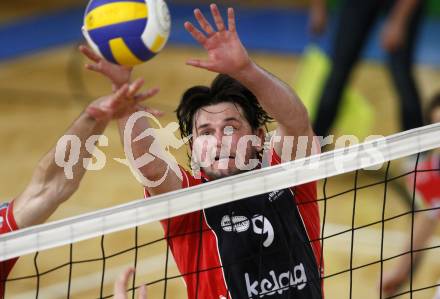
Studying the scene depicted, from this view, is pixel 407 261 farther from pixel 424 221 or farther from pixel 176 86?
pixel 176 86

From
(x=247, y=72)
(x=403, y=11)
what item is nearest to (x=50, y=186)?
(x=247, y=72)

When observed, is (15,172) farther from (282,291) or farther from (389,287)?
(282,291)

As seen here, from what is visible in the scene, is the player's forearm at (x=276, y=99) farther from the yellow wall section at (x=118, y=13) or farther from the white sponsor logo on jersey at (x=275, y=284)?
the yellow wall section at (x=118, y=13)

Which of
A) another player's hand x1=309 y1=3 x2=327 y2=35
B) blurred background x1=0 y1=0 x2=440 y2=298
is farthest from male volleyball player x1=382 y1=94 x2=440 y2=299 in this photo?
another player's hand x1=309 y1=3 x2=327 y2=35

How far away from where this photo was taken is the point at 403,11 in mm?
6227

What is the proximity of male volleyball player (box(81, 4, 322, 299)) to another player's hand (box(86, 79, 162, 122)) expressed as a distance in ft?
0.39

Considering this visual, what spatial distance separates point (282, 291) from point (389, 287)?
143 cm

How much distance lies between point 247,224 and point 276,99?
0.41 m

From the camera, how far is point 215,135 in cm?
314

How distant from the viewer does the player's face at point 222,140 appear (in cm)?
311

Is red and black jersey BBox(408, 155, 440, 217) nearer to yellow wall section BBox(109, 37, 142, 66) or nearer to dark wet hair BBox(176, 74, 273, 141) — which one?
dark wet hair BBox(176, 74, 273, 141)

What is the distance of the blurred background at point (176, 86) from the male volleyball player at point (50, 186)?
1791 mm

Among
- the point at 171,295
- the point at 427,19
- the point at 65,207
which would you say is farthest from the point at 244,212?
the point at 427,19

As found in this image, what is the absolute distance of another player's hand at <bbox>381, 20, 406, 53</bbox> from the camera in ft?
20.7
